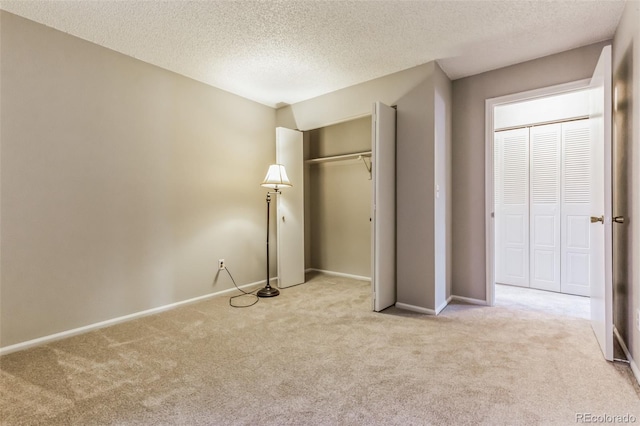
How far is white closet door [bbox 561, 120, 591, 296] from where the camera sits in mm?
3555

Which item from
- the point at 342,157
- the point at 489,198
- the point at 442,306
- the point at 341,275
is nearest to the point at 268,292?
the point at 341,275

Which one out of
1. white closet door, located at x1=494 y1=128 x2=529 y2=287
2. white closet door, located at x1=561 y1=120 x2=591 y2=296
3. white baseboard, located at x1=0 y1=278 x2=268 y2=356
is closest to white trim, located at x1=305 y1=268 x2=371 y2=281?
white baseboard, located at x1=0 y1=278 x2=268 y2=356

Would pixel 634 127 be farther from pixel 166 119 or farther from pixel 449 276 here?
pixel 166 119

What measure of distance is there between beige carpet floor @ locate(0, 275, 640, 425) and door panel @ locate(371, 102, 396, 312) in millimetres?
330

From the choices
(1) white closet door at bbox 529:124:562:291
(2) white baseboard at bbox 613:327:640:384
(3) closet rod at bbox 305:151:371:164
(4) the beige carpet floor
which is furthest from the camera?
(3) closet rod at bbox 305:151:371:164

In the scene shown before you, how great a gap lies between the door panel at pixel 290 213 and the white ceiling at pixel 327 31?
0.97 metres

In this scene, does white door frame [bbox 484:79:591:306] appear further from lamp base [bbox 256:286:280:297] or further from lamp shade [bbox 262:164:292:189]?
lamp base [bbox 256:286:280:297]

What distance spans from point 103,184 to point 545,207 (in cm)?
498

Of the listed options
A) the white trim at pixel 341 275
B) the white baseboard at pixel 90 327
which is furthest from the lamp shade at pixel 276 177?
the white trim at pixel 341 275

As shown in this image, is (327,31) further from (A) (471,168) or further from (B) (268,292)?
(B) (268,292)

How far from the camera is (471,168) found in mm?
3379

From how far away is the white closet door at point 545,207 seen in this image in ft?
12.3

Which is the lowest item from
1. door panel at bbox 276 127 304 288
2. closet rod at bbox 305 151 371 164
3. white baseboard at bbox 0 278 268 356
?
white baseboard at bbox 0 278 268 356

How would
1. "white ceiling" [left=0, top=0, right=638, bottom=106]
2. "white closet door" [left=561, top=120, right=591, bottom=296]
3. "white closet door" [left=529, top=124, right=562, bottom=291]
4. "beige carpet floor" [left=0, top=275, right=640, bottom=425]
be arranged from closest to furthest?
1. "beige carpet floor" [left=0, top=275, right=640, bottom=425]
2. "white ceiling" [left=0, top=0, right=638, bottom=106]
3. "white closet door" [left=561, top=120, right=591, bottom=296]
4. "white closet door" [left=529, top=124, right=562, bottom=291]
